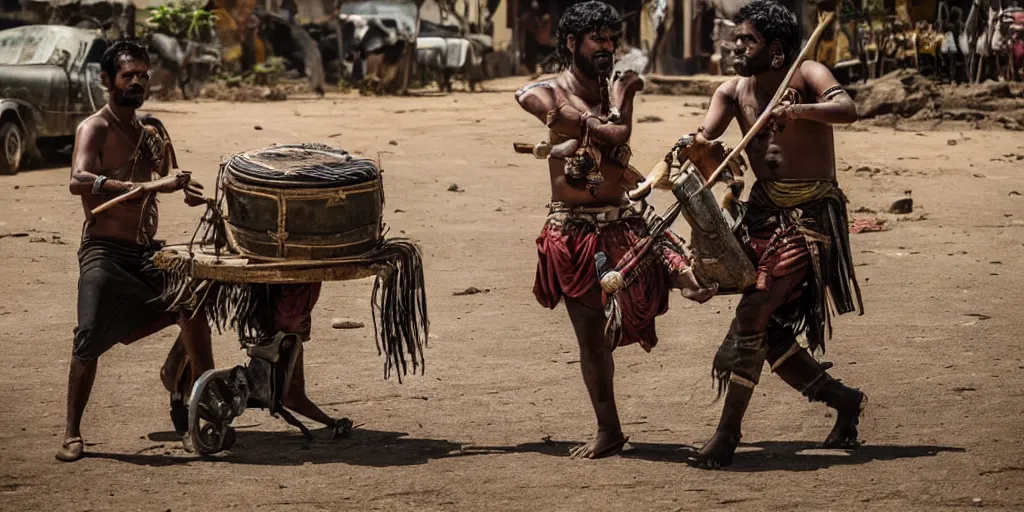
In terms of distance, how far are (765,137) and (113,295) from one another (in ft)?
8.63

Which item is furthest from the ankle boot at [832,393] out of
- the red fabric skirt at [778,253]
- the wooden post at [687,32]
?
the wooden post at [687,32]

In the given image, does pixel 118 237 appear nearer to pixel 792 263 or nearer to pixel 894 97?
pixel 792 263

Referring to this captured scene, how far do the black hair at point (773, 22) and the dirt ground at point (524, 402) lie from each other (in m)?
1.57

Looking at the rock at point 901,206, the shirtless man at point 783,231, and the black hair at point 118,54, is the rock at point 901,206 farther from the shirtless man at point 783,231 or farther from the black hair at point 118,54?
the black hair at point 118,54

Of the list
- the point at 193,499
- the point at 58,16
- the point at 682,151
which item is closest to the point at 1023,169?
the point at 682,151

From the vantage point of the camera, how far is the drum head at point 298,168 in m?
5.67

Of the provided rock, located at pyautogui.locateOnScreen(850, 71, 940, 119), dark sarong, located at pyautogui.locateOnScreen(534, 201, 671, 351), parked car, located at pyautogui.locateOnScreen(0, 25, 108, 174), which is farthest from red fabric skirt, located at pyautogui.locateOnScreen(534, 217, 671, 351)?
rock, located at pyautogui.locateOnScreen(850, 71, 940, 119)

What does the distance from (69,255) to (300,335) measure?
17.2 ft

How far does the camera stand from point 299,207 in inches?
222

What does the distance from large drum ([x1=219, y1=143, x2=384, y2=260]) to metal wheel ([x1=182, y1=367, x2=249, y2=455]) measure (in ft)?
1.75

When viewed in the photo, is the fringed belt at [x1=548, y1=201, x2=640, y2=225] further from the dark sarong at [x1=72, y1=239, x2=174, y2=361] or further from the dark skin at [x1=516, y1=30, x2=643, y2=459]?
the dark sarong at [x1=72, y1=239, x2=174, y2=361]

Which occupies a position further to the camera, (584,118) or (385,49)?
(385,49)

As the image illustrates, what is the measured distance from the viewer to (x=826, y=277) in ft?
18.9

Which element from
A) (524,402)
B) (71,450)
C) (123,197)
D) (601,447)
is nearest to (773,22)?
(601,447)
